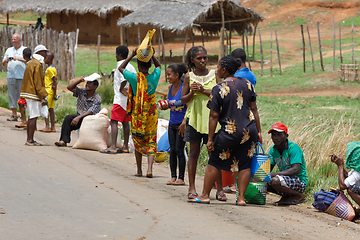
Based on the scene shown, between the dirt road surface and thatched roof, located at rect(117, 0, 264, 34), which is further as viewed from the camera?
thatched roof, located at rect(117, 0, 264, 34)

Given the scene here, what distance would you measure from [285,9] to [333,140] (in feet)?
122

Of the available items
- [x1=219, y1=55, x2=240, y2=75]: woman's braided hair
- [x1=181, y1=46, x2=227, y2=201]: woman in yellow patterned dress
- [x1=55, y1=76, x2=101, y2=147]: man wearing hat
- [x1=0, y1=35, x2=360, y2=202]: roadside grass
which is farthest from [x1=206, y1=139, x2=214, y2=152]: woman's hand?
[x1=55, y1=76, x2=101, y2=147]: man wearing hat

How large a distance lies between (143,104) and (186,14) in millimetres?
17882

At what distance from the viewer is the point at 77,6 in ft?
92.3

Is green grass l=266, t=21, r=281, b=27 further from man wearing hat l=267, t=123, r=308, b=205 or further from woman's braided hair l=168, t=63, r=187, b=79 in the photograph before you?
man wearing hat l=267, t=123, r=308, b=205

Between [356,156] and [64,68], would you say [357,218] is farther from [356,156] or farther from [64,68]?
[64,68]

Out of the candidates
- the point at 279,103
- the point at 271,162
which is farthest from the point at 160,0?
the point at 271,162

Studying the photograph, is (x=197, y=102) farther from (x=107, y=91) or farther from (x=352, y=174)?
(x=107, y=91)

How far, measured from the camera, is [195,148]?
5.02 metres

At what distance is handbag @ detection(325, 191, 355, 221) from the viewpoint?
479cm

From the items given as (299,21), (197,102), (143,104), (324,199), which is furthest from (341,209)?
(299,21)

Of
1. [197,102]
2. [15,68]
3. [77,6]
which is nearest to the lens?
[197,102]

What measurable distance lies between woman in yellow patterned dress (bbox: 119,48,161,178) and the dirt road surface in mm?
488

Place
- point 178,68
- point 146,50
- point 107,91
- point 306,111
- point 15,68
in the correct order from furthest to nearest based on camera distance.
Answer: point 107,91, point 306,111, point 15,68, point 178,68, point 146,50
